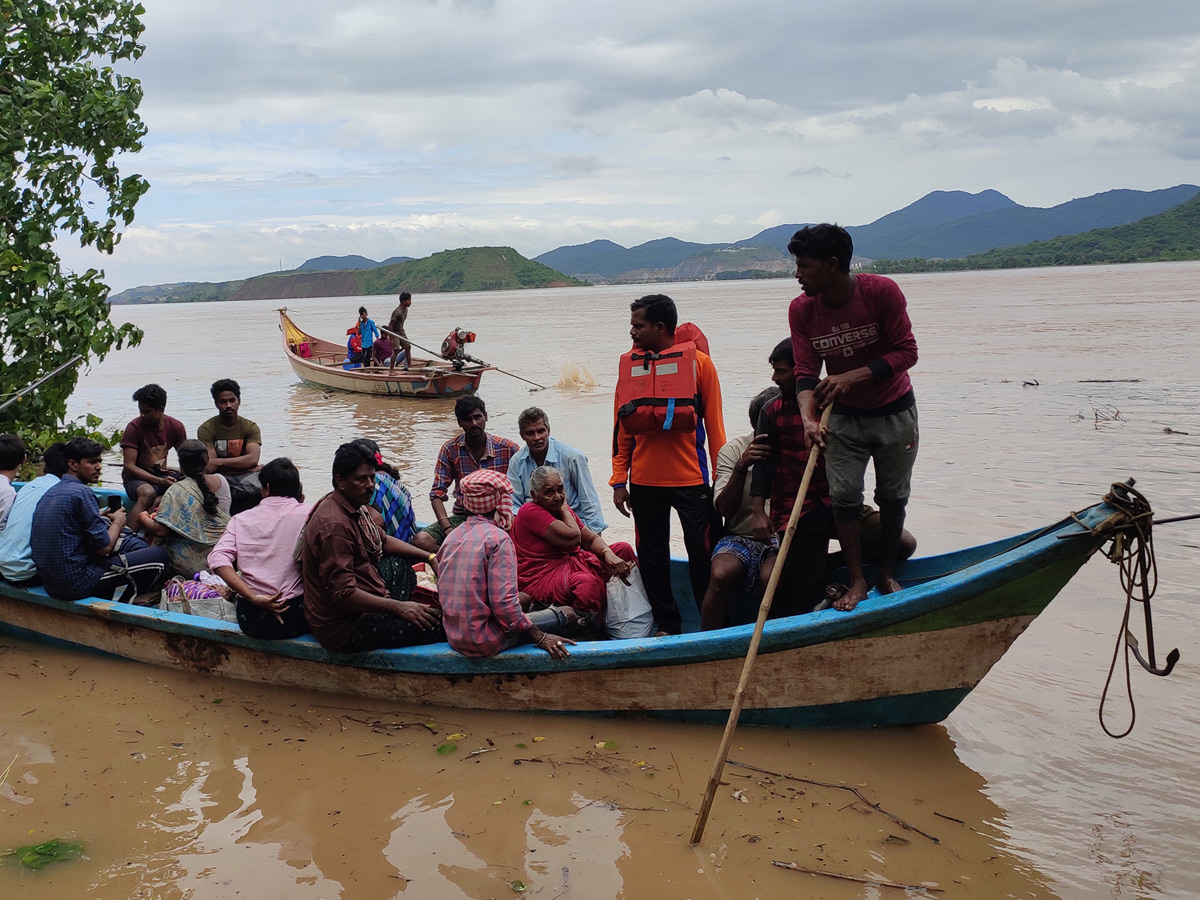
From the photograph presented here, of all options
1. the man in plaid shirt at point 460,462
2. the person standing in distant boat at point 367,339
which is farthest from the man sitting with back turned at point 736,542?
the person standing in distant boat at point 367,339

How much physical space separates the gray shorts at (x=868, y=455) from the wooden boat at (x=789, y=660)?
0.37 metres

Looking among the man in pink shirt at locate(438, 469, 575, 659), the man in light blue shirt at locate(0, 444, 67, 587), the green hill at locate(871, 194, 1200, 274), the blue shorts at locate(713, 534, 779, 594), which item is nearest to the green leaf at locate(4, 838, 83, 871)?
the man in pink shirt at locate(438, 469, 575, 659)

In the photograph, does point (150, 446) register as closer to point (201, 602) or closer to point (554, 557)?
point (201, 602)

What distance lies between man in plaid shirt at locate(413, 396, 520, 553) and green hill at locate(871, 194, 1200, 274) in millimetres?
75651

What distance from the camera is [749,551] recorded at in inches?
160

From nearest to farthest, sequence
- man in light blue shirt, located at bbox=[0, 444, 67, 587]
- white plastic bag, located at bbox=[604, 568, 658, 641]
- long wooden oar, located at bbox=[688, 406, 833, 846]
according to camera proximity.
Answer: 1. long wooden oar, located at bbox=[688, 406, 833, 846]
2. white plastic bag, located at bbox=[604, 568, 658, 641]
3. man in light blue shirt, located at bbox=[0, 444, 67, 587]

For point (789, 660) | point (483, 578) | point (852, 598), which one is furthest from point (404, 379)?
point (852, 598)

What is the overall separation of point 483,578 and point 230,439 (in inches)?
125

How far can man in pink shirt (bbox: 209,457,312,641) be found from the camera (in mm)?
4148

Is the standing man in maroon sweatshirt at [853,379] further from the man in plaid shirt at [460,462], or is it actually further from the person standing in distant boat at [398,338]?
the person standing in distant boat at [398,338]

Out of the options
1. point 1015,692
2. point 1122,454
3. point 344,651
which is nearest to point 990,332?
point 1122,454

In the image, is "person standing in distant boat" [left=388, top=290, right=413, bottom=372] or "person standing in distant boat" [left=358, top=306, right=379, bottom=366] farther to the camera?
"person standing in distant boat" [left=358, top=306, right=379, bottom=366]

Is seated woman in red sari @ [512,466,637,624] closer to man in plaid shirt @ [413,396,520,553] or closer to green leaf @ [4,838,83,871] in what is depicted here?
man in plaid shirt @ [413,396,520,553]

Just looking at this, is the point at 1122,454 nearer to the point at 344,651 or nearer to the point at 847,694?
the point at 847,694
